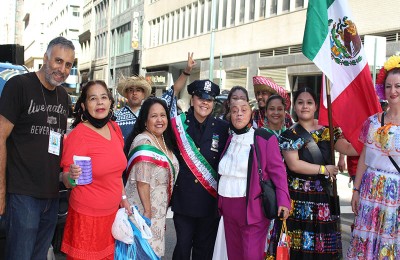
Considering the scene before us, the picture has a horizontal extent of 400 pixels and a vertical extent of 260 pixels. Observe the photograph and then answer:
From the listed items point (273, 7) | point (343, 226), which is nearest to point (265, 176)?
point (343, 226)

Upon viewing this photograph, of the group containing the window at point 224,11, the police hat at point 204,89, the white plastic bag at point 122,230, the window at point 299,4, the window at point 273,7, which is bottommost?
the white plastic bag at point 122,230

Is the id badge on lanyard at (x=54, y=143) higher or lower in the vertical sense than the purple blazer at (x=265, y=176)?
higher

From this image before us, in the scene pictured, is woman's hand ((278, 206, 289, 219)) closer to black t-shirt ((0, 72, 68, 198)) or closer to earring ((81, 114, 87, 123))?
earring ((81, 114, 87, 123))

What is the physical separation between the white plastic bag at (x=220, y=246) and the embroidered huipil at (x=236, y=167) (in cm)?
42

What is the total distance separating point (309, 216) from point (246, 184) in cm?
64

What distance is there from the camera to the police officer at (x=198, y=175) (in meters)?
4.19

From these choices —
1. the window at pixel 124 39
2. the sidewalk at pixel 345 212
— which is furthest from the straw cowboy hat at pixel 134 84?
A: the window at pixel 124 39

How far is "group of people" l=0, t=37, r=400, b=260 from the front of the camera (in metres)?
3.30

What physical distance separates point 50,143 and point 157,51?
33.5m

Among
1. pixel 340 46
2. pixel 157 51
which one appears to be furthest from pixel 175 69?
pixel 340 46

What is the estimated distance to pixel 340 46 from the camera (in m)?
4.45

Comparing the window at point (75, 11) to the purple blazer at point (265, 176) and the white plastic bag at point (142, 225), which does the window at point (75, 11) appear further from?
Result: the white plastic bag at point (142, 225)

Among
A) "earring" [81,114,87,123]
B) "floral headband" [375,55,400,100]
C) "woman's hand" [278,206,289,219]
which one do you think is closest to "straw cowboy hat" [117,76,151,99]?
"earring" [81,114,87,123]

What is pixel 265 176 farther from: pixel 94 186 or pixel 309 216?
pixel 94 186
